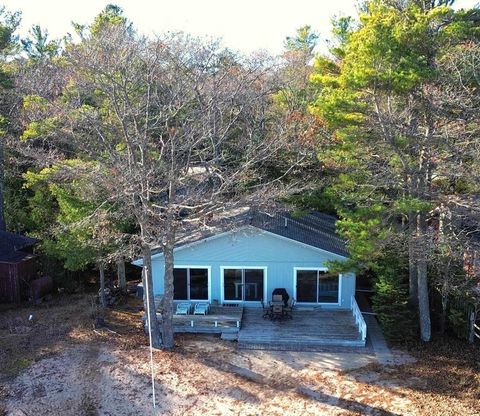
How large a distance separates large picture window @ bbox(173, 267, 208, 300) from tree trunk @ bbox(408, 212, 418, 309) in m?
7.01

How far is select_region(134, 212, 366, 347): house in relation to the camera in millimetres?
17078

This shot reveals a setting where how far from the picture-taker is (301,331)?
15.7 meters

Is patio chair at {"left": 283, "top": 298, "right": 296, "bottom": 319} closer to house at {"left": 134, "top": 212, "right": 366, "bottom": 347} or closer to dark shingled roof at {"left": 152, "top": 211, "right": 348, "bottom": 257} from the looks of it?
house at {"left": 134, "top": 212, "right": 366, "bottom": 347}

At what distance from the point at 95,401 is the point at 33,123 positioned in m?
9.49

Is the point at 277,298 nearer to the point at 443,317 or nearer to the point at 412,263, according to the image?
the point at 412,263

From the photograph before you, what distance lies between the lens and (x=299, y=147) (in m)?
17.5

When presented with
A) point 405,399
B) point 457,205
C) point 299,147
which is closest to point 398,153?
point 457,205

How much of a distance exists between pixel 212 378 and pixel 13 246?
11.6 meters

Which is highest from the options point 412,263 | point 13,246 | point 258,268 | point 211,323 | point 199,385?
point 412,263

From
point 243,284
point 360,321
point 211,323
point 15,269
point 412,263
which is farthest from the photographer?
point 15,269

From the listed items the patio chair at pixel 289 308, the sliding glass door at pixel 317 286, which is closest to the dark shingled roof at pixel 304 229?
the sliding glass door at pixel 317 286

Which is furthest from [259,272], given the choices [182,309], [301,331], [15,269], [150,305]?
[15,269]

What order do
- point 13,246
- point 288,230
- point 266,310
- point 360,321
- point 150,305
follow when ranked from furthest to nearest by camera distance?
point 13,246
point 288,230
point 266,310
point 360,321
point 150,305

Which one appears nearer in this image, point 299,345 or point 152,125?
point 152,125
